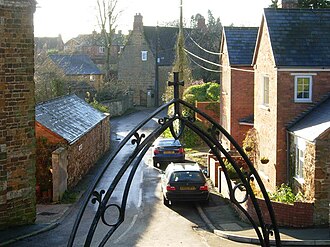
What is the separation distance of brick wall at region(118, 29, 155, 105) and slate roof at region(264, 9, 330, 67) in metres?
38.0

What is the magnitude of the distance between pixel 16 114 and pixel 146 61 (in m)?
43.7

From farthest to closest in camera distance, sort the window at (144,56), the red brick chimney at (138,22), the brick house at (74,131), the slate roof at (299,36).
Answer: the window at (144,56)
the red brick chimney at (138,22)
the brick house at (74,131)
the slate roof at (299,36)

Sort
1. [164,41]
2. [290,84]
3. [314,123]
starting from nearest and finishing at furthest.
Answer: [314,123] < [290,84] < [164,41]

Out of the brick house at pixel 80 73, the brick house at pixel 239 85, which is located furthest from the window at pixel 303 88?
the brick house at pixel 80 73

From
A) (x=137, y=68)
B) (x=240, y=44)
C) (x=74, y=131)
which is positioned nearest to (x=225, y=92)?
(x=240, y=44)

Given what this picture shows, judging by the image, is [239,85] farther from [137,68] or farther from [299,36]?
[137,68]

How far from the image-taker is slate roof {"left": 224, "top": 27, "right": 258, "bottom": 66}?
2650cm

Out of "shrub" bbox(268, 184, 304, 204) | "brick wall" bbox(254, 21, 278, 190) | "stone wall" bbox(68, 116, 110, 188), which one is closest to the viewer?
"shrub" bbox(268, 184, 304, 204)

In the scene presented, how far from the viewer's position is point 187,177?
17.4 meters

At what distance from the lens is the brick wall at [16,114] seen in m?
14.4

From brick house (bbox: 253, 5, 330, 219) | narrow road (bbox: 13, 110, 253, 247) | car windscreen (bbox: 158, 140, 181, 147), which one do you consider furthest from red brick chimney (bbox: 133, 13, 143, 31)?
narrow road (bbox: 13, 110, 253, 247)

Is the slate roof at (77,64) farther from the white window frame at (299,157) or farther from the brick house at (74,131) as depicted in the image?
the white window frame at (299,157)

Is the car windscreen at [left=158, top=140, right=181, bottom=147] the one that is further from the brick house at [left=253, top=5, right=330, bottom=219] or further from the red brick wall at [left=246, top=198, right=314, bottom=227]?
the red brick wall at [left=246, top=198, right=314, bottom=227]

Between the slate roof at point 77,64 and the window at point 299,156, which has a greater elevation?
the slate roof at point 77,64
